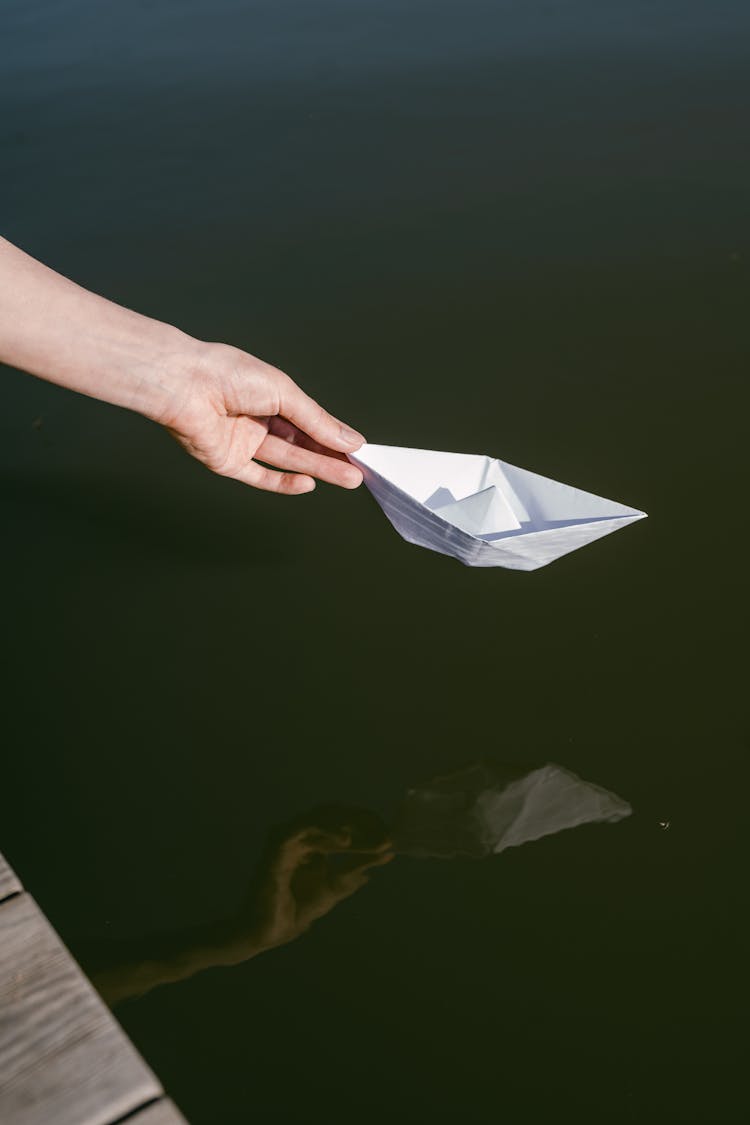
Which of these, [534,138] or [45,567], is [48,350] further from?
[534,138]

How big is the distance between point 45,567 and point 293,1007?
0.95 metres

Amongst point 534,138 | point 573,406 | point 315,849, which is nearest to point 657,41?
point 534,138

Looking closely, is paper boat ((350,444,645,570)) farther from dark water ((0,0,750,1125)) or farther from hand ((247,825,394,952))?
hand ((247,825,394,952))

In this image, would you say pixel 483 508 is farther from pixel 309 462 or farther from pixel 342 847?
pixel 342 847

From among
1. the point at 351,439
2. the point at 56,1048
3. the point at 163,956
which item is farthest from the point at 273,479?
the point at 56,1048

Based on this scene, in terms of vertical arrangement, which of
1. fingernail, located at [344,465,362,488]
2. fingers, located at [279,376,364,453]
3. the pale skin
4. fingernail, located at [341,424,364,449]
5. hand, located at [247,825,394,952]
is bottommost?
hand, located at [247,825,394,952]

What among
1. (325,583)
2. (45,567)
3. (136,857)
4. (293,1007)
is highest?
(45,567)

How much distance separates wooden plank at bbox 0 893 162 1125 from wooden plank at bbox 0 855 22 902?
0.16ft

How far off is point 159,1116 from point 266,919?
0.43 metres

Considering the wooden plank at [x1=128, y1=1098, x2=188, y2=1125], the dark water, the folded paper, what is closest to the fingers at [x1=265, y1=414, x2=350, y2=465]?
the dark water

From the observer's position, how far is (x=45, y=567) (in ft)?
5.95

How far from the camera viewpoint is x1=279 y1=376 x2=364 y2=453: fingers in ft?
4.62

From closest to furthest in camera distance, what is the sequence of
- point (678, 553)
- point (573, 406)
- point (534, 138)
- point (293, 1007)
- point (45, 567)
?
point (293, 1007) < point (678, 553) < point (45, 567) < point (573, 406) < point (534, 138)

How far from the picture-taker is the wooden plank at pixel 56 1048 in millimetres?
881
